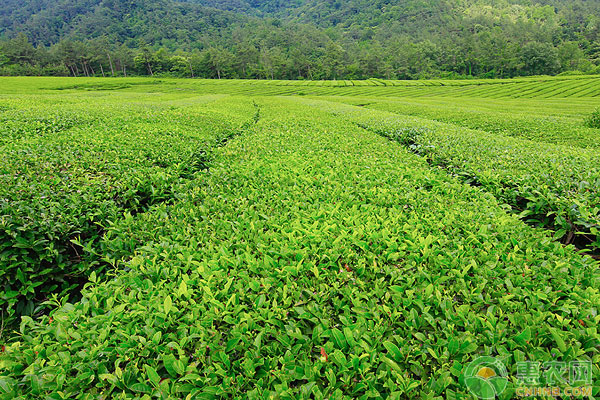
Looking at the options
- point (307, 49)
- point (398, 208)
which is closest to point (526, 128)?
point (398, 208)

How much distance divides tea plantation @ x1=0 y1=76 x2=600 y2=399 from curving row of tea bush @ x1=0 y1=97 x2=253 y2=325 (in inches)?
1.4

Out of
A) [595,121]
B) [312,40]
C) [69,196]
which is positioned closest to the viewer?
[69,196]

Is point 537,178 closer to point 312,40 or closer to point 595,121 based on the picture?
point 595,121

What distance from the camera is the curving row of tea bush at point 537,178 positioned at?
3.53m

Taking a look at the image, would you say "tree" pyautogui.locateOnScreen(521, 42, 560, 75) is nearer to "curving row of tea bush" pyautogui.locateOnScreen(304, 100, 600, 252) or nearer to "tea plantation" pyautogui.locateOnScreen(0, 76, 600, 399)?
"curving row of tea bush" pyautogui.locateOnScreen(304, 100, 600, 252)

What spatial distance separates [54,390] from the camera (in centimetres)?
155

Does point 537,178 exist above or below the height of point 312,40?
below

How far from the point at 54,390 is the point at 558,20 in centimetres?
18487

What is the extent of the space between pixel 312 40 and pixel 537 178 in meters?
132

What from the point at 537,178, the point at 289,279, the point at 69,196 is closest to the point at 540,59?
the point at 537,178

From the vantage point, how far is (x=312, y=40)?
4675 inches

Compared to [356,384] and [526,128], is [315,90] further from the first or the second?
[356,384]

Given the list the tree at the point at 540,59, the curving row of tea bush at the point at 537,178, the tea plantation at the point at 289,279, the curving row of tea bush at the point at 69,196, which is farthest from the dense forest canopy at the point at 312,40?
the tea plantation at the point at 289,279

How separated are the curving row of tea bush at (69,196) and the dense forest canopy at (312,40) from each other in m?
89.4
